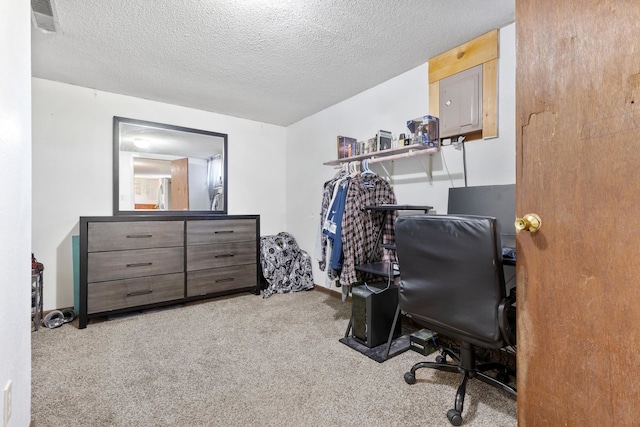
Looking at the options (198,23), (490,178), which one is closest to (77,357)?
(198,23)

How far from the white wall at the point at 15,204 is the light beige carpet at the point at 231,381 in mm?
483

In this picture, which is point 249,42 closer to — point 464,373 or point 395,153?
point 395,153

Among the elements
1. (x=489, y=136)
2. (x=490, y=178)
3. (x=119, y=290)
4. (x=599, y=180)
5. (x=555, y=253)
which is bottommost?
(x=119, y=290)

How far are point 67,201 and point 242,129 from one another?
212 cm

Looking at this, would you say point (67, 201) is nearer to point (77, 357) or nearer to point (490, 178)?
point (77, 357)

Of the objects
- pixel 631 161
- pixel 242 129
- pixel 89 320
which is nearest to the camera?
pixel 631 161

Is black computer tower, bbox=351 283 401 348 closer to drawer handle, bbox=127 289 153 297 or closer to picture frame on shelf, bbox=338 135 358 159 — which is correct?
picture frame on shelf, bbox=338 135 358 159

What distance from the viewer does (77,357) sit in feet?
6.89

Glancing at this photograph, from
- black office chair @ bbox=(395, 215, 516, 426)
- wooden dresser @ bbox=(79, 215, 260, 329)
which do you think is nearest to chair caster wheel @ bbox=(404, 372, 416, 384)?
black office chair @ bbox=(395, 215, 516, 426)

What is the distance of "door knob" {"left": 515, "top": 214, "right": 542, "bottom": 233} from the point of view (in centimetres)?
89

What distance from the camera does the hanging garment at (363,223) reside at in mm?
2445

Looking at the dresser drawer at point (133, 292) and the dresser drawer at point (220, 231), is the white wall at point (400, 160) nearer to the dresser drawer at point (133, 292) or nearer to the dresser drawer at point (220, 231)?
the dresser drawer at point (220, 231)

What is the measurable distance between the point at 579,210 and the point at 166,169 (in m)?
3.70

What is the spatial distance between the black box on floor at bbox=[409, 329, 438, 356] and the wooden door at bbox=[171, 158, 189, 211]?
9.49 feet
